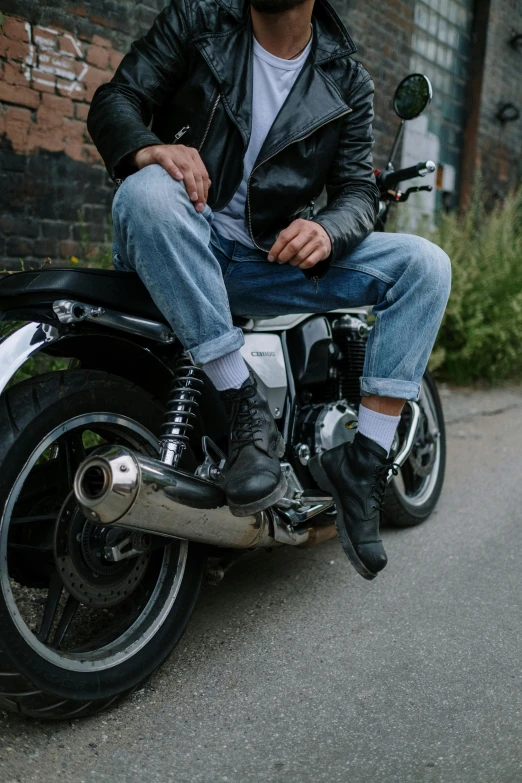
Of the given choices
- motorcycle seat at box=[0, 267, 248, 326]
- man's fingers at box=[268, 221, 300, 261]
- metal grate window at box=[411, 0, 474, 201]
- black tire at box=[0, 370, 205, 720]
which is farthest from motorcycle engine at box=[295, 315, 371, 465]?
metal grate window at box=[411, 0, 474, 201]

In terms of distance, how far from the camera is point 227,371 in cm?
194

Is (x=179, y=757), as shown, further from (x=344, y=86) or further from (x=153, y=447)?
(x=344, y=86)

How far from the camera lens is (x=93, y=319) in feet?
5.91

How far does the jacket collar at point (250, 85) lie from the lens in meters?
2.14

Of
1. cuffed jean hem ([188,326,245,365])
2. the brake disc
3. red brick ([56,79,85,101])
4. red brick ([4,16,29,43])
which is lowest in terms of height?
the brake disc

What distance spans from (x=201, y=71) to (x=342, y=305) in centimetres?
79

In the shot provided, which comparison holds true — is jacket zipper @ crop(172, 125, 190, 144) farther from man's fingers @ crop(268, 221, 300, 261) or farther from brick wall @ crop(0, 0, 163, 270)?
brick wall @ crop(0, 0, 163, 270)

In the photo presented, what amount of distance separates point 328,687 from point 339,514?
503 millimetres

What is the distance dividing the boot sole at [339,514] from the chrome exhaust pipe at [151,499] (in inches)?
14.7

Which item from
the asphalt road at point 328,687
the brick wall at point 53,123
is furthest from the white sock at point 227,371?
the brick wall at point 53,123

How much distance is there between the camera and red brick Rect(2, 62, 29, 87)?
393 cm

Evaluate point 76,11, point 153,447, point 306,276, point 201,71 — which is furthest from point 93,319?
point 76,11

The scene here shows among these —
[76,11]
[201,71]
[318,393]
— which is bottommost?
[318,393]

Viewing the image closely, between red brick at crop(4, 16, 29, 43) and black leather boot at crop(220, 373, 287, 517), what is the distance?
2888 mm
